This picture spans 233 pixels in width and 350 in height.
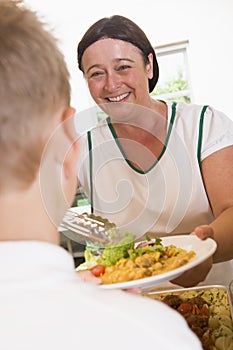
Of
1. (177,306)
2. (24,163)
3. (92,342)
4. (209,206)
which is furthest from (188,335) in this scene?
(209,206)

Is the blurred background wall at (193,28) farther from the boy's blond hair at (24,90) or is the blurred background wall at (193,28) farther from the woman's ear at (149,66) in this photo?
the boy's blond hair at (24,90)

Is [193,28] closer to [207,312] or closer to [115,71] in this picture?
[115,71]

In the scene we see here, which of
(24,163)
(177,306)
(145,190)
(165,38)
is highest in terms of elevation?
(165,38)

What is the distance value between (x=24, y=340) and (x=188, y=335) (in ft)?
0.41

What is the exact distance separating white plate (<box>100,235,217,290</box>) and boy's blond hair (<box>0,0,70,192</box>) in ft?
0.81

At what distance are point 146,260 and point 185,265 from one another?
0.40ft

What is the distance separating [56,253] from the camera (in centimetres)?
45

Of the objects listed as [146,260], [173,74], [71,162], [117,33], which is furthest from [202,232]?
[173,74]

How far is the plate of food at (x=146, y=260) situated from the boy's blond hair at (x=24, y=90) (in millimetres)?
268

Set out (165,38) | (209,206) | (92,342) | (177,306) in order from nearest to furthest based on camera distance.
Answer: (92,342) → (177,306) → (209,206) → (165,38)

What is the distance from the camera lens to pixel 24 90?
44 centimetres

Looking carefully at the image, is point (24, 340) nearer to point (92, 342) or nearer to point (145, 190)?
point (92, 342)

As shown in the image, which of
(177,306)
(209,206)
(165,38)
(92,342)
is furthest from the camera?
(165,38)

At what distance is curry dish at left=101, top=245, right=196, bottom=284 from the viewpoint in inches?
30.5
